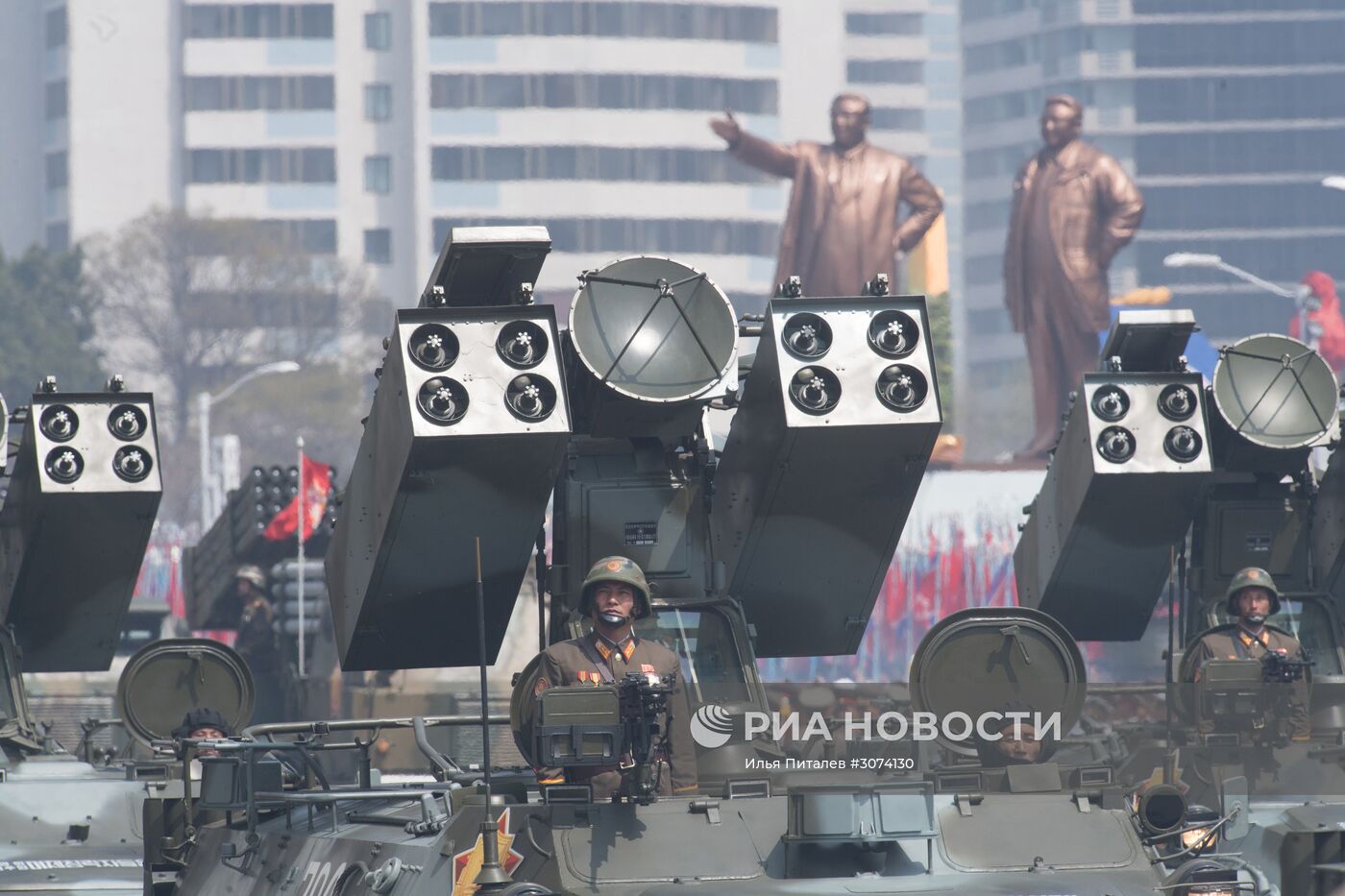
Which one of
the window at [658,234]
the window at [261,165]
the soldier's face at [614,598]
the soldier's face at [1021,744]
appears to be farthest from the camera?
the window at [261,165]

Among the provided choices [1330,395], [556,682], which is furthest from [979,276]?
[556,682]

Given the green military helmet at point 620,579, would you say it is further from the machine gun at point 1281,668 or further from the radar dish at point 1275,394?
the radar dish at point 1275,394

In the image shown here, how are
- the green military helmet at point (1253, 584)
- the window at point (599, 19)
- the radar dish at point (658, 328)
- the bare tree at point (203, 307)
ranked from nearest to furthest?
the radar dish at point (658, 328) < the green military helmet at point (1253, 584) < the bare tree at point (203, 307) < the window at point (599, 19)

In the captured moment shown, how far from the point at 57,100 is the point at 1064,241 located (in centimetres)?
4583

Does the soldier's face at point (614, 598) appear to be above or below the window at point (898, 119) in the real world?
below

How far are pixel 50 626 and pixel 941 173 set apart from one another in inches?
4671

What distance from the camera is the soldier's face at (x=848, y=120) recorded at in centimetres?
8200

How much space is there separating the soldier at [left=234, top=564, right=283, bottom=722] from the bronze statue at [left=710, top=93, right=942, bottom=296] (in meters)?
50.2

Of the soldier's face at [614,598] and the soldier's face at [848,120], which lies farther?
the soldier's face at [848,120]

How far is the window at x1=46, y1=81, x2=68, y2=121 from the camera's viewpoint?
107 meters

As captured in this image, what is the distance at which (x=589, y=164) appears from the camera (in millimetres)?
103625

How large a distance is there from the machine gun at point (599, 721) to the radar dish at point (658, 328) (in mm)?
4863

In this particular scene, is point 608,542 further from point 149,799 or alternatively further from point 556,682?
point 556,682

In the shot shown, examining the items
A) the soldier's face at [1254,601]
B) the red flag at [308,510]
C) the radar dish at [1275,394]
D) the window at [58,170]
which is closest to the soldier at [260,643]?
the red flag at [308,510]
